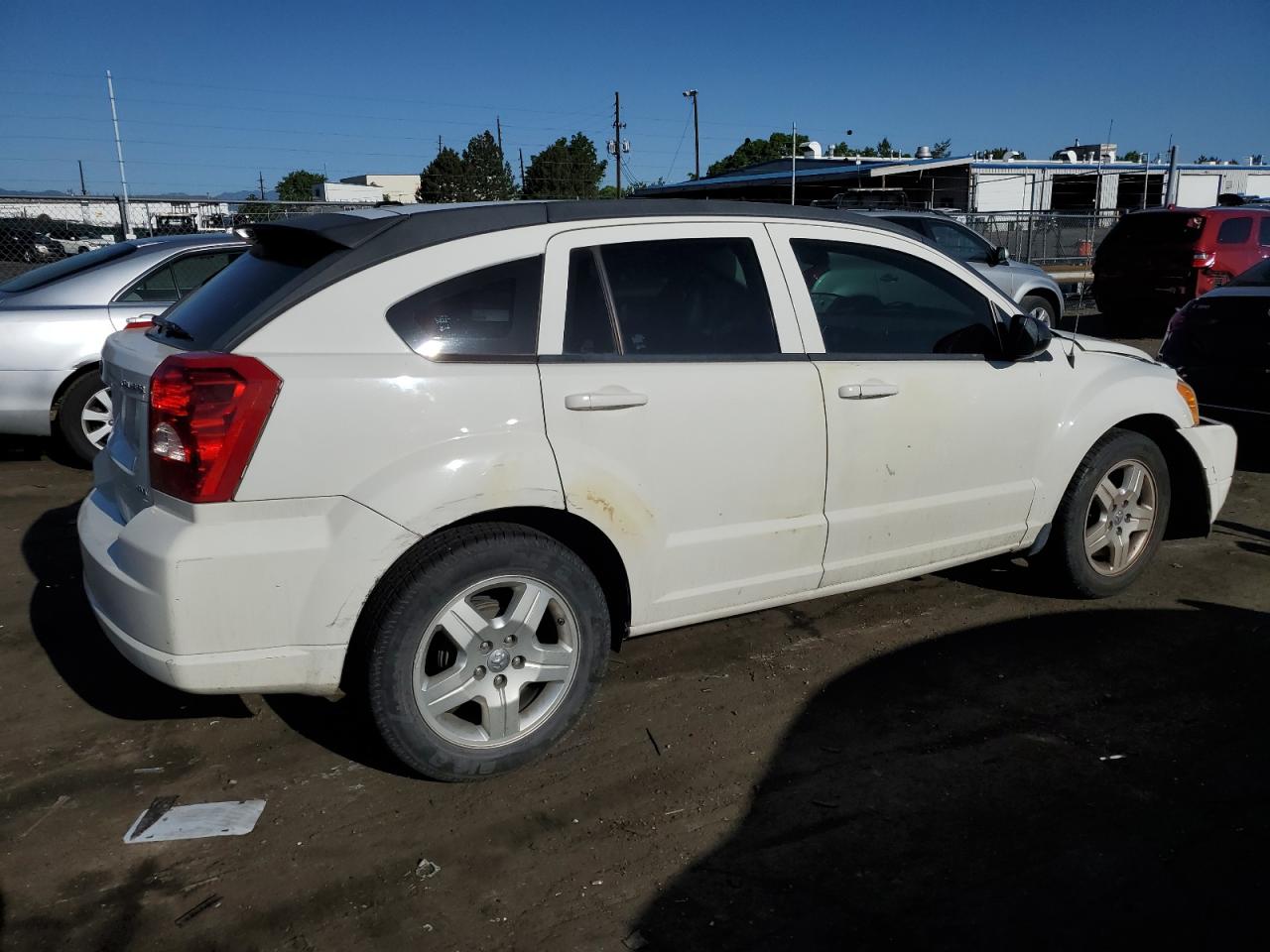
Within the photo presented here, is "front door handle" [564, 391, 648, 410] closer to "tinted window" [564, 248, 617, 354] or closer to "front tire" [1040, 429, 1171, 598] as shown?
"tinted window" [564, 248, 617, 354]

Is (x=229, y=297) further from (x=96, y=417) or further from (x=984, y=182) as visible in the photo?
(x=984, y=182)

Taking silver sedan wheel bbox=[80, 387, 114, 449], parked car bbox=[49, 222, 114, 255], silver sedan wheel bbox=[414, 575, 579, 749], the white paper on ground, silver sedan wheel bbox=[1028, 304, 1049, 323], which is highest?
parked car bbox=[49, 222, 114, 255]

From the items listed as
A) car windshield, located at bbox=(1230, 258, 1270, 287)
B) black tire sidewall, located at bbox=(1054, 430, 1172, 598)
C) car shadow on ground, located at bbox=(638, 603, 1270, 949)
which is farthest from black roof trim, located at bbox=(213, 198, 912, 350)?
car windshield, located at bbox=(1230, 258, 1270, 287)

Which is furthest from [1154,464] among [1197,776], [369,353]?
[369,353]

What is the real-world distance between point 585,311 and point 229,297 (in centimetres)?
118

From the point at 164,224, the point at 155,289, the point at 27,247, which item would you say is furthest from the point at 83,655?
the point at 27,247

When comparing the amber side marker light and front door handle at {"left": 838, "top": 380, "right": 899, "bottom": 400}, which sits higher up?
front door handle at {"left": 838, "top": 380, "right": 899, "bottom": 400}

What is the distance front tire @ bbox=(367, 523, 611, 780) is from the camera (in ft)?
9.78

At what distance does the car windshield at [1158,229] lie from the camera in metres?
13.6

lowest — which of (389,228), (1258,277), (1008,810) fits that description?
(1008,810)

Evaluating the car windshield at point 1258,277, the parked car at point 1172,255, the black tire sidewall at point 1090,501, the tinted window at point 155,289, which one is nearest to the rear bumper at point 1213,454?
the black tire sidewall at point 1090,501

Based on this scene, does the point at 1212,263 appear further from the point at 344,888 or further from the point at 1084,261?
the point at 344,888

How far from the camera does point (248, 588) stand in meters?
2.79

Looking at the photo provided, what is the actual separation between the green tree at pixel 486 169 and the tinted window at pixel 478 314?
46357mm
